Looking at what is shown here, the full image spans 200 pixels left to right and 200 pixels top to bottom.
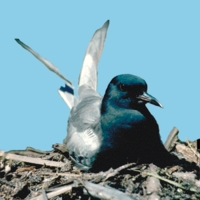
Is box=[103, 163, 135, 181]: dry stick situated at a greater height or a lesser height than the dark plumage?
lesser

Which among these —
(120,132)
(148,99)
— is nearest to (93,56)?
(120,132)

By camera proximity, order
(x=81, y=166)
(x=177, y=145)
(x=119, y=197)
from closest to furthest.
→ (x=119, y=197) < (x=81, y=166) < (x=177, y=145)

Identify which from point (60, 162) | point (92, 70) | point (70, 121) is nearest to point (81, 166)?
point (60, 162)

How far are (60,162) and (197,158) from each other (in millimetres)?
1820

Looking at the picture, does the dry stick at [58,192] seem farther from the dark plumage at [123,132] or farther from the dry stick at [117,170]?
the dark plumage at [123,132]

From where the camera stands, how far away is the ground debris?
827cm

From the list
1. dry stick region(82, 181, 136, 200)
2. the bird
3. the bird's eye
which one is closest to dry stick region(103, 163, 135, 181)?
the bird

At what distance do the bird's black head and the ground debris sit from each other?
2.52 ft

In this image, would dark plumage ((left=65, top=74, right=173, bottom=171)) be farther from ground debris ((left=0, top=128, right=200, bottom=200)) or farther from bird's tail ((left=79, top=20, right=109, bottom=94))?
bird's tail ((left=79, top=20, right=109, bottom=94))

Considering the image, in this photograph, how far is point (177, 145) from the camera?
401 inches

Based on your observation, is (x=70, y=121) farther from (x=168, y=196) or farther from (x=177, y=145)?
(x=168, y=196)

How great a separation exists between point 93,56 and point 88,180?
360 cm

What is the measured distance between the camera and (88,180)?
8531 mm

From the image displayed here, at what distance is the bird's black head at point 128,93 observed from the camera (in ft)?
29.4
